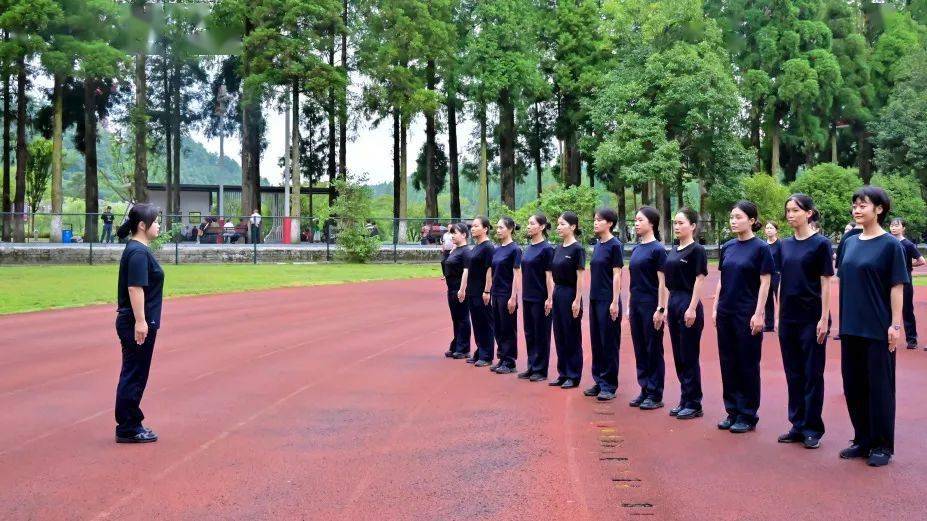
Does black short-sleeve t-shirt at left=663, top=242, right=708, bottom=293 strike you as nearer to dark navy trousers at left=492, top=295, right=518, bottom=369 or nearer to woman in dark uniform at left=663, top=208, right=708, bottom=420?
woman in dark uniform at left=663, top=208, right=708, bottom=420

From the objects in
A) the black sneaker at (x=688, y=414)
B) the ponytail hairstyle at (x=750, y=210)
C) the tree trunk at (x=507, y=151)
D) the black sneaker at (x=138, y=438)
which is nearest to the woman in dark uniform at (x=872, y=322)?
the ponytail hairstyle at (x=750, y=210)

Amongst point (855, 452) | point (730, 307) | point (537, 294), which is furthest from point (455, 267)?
point (855, 452)

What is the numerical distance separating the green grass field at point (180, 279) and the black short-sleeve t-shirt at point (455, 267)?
31.1 feet

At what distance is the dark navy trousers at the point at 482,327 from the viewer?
10.7m

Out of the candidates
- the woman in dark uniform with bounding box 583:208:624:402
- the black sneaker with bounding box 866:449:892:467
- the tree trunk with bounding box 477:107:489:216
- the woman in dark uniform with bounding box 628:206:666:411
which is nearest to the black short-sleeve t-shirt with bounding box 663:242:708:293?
the woman in dark uniform with bounding box 628:206:666:411

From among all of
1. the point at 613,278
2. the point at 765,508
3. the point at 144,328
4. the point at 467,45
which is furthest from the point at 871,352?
the point at 467,45

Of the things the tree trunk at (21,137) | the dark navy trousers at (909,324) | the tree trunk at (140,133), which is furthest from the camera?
the tree trunk at (140,133)

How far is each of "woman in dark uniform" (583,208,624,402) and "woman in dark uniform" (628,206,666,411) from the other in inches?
11.2

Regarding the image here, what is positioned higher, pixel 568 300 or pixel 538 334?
pixel 568 300

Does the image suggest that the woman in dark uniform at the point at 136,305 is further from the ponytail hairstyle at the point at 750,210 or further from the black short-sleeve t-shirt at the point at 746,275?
the ponytail hairstyle at the point at 750,210

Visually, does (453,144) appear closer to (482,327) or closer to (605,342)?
(482,327)

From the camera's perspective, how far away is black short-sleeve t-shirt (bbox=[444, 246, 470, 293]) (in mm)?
11195

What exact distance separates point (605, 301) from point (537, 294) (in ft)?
4.11

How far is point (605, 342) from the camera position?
8422 millimetres
